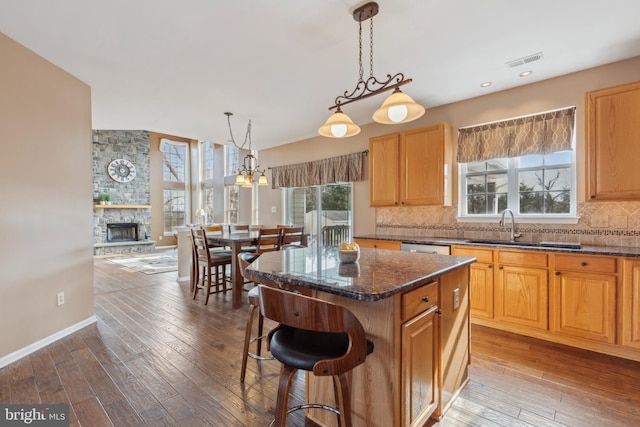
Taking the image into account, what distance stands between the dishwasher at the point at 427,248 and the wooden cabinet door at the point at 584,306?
0.98m

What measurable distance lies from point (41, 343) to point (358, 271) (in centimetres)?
312

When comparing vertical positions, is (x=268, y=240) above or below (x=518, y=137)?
below

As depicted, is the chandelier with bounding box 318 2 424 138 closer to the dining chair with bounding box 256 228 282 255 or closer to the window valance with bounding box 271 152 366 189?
the dining chair with bounding box 256 228 282 255

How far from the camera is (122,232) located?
9.35m

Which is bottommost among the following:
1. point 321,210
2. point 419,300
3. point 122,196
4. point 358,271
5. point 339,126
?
point 419,300

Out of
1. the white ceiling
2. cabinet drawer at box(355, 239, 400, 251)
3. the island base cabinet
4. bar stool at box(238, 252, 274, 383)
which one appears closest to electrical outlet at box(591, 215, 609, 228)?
the white ceiling

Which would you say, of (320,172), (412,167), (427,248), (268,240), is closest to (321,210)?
(320,172)

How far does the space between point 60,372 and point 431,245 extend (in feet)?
11.8

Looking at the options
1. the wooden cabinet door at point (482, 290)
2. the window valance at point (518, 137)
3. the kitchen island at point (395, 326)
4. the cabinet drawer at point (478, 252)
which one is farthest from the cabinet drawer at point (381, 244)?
the kitchen island at point (395, 326)

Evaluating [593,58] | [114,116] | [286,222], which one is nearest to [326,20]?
[593,58]

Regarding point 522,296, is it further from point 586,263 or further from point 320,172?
point 320,172

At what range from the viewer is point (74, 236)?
10.4ft

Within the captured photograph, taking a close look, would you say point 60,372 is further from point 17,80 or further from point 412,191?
point 412,191

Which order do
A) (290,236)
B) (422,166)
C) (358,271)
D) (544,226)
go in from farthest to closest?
1. (290,236)
2. (422,166)
3. (544,226)
4. (358,271)
